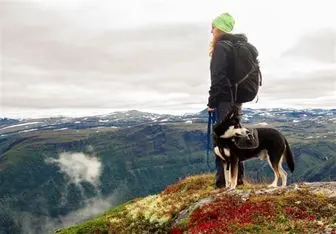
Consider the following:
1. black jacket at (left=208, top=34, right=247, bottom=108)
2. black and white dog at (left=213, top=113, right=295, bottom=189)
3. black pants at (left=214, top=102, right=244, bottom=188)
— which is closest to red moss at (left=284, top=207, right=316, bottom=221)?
black and white dog at (left=213, top=113, right=295, bottom=189)

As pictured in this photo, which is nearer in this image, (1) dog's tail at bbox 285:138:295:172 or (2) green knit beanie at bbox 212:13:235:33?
(1) dog's tail at bbox 285:138:295:172

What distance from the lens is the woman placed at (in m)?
17.4

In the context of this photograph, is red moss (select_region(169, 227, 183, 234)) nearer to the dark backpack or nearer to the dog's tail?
the dog's tail

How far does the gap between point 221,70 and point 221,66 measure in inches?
5.7

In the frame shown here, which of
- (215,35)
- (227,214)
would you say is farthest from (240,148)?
(215,35)

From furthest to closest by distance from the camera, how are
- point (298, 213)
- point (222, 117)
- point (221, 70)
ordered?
1. point (222, 117)
2. point (221, 70)
3. point (298, 213)

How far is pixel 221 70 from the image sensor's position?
17.3 meters

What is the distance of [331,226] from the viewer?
12648 millimetres

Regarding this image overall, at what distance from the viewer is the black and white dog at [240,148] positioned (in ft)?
55.2

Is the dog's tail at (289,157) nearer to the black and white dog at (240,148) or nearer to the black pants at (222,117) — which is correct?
the black and white dog at (240,148)

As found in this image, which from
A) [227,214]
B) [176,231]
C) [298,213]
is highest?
[298,213]

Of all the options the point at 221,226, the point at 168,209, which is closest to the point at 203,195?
the point at 168,209

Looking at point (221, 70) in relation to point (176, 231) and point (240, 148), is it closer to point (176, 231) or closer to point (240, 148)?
point (240, 148)

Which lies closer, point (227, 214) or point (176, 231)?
point (227, 214)
